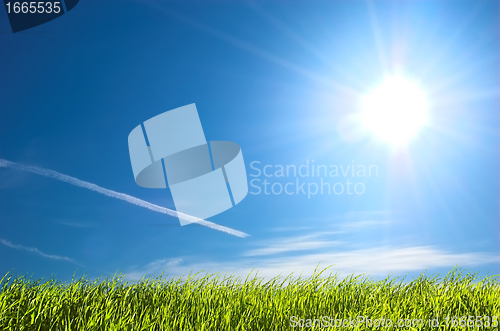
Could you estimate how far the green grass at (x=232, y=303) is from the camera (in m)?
3.77

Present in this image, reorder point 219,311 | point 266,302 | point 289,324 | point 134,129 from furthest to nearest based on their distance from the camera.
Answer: point 134,129 < point 266,302 < point 219,311 < point 289,324

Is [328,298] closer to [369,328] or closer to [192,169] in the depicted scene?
[369,328]

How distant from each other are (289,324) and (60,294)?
8.57ft

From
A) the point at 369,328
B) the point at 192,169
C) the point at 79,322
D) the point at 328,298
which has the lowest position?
the point at 79,322

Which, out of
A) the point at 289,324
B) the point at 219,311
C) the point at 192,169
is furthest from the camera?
the point at 192,169

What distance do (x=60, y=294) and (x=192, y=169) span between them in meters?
2.67

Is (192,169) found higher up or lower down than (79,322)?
higher up

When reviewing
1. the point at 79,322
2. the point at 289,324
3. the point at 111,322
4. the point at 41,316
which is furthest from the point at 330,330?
the point at 41,316

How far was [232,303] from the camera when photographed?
435cm

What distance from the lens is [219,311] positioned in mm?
4098

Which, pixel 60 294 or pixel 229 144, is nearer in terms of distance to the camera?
pixel 60 294

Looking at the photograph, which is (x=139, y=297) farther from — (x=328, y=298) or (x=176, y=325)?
(x=328, y=298)

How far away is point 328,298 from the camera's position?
4.78 metres

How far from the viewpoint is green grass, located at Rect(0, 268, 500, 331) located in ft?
12.4
